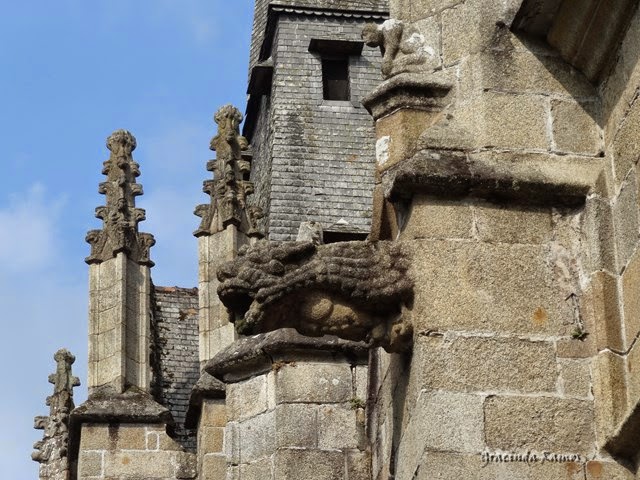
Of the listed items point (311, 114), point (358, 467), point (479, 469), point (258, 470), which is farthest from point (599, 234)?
point (311, 114)

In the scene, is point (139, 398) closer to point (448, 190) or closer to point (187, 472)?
point (187, 472)

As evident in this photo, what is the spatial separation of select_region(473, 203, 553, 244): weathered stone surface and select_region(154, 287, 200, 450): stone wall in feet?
41.6

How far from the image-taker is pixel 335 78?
1083 inches

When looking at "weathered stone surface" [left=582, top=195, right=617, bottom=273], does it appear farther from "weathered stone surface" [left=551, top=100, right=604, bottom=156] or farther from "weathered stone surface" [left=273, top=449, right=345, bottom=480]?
"weathered stone surface" [left=273, top=449, right=345, bottom=480]

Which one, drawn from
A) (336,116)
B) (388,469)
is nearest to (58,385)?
(336,116)

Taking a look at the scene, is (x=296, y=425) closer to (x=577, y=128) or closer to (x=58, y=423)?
(x=577, y=128)

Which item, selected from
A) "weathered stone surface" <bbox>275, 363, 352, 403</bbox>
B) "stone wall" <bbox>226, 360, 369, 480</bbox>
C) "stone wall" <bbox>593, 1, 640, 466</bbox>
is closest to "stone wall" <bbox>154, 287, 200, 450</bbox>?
"stone wall" <bbox>226, 360, 369, 480</bbox>

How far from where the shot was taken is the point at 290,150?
26344 millimetres

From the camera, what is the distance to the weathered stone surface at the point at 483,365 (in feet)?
26.1

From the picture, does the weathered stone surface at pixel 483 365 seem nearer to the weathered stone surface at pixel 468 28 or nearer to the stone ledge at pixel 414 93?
the stone ledge at pixel 414 93

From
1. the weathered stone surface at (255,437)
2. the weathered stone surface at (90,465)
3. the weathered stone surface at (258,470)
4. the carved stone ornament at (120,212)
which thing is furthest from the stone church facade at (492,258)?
the carved stone ornament at (120,212)

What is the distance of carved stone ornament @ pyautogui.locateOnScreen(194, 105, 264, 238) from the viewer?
65.5ft

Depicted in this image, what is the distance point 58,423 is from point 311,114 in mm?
5709

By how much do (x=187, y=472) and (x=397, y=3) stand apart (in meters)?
10.5
